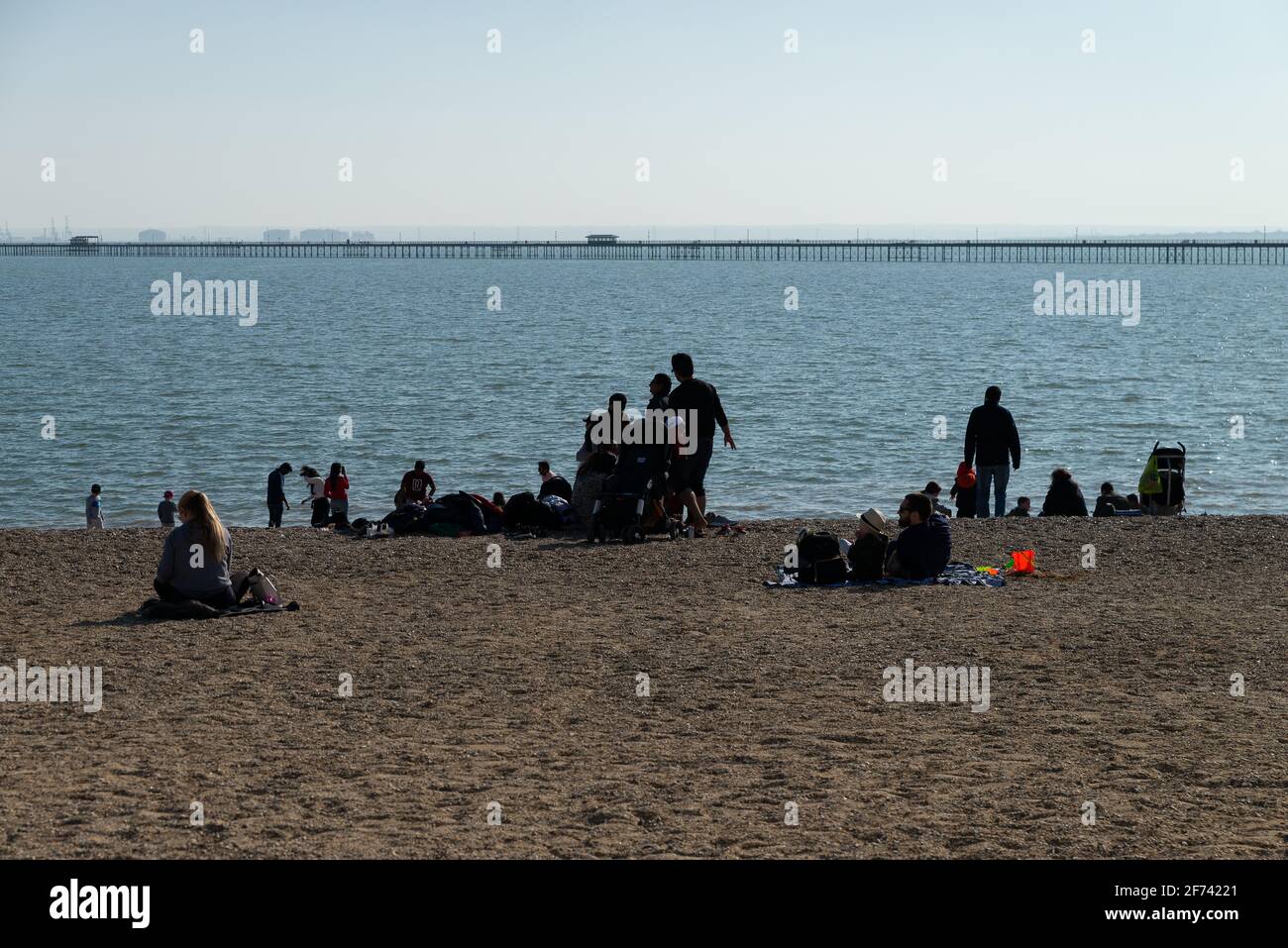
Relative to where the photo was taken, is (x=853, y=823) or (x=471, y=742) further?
(x=471, y=742)

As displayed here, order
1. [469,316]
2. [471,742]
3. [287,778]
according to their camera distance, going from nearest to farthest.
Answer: [287,778] < [471,742] < [469,316]

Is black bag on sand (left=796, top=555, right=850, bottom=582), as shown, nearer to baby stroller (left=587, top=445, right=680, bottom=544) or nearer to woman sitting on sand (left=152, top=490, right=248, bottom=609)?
baby stroller (left=587, top=445, right=680, bottom=544)

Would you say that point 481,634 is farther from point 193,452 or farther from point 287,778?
point 193,452

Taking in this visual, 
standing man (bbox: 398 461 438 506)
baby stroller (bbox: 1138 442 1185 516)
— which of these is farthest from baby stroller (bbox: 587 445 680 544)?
baby stroller (bbox: 1138 442 1185 516)

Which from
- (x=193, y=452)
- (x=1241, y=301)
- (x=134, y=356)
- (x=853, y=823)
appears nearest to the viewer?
(x=853, y=823)

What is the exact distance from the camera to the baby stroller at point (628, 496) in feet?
51.5

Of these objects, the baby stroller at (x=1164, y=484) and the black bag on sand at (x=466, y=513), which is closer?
the black bag on sand at (x=466, y=513)

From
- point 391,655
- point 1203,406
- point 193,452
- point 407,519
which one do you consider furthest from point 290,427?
point 391,655

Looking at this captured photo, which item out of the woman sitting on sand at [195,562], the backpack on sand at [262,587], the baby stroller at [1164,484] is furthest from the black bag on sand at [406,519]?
the baby stroller at [1164,484]

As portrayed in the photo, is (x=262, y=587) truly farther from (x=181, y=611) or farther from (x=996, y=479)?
(x=996, y=479)

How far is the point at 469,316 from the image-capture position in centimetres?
9762

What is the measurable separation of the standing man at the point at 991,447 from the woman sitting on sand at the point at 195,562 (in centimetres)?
987

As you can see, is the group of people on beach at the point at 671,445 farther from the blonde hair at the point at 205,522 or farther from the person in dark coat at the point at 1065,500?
the person in dark coat at the point at 1065,500

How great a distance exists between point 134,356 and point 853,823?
62374 millimetres
